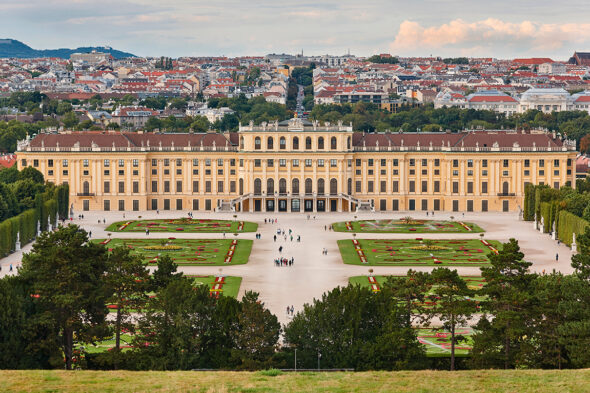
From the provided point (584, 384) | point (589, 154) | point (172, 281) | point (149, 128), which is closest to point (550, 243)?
point (172, 281)

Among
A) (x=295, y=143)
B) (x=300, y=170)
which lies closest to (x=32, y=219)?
(x=300, y=170)

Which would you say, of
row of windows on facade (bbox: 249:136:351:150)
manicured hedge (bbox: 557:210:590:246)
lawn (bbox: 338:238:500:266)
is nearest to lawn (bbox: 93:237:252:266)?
lawn (bbox: 338:238:500:266)

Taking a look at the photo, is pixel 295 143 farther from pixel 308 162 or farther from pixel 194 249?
pixel 194 249

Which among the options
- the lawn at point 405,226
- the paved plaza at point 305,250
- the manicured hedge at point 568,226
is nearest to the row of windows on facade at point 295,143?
the paved plaza at point 305,250

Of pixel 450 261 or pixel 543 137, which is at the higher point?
pixel 543 137

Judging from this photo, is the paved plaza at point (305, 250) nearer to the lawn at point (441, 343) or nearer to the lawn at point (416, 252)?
the lawn at point (416, 252)

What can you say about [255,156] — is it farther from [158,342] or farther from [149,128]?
[158,342]
